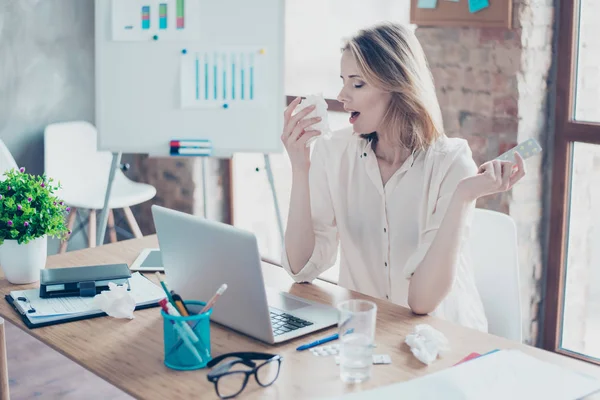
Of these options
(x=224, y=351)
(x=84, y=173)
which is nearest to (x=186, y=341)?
(x=224, y=351)

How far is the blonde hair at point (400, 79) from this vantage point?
6.12ft

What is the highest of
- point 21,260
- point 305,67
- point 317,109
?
point 305,67

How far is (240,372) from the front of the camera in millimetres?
1267

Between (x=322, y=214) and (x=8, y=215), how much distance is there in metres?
0.75

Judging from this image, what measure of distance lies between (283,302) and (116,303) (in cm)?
34

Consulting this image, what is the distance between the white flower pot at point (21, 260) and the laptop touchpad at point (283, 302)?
20.9 inches

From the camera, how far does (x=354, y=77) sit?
1.91 meters

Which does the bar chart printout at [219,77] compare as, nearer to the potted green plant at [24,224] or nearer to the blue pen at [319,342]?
the potted green plant at [24,224]

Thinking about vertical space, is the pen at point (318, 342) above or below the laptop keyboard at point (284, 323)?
below

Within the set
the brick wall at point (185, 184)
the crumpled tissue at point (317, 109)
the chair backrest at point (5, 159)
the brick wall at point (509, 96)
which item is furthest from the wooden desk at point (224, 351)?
the brick wall at point (185, 184)

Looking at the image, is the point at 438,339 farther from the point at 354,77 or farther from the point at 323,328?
the point at 354,77

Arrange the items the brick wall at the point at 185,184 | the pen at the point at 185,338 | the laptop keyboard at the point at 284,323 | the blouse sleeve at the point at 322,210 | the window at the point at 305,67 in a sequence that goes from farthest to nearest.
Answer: the brick wall at the point at 185,184
the window at the point at 305,67
the blouse sleeve at the point at 322,210
the laptop keyboard at the point at 284,323
the pen at the point at 185,338

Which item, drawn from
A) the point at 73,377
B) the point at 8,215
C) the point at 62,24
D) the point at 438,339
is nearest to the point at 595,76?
the point at 438,339

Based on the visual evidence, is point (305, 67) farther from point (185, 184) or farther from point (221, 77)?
point (221, 77)
